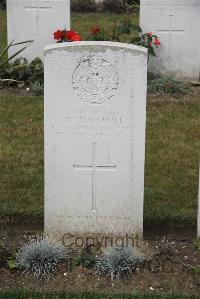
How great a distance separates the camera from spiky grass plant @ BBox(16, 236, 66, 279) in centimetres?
527

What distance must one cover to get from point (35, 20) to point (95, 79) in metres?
5.55

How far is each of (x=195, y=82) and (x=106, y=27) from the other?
4.85 metres

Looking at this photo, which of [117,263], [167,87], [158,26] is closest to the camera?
[117,263]

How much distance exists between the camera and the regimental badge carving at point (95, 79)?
5.51m

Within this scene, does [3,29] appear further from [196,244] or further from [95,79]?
[196,244]

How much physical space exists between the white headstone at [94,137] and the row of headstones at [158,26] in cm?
501

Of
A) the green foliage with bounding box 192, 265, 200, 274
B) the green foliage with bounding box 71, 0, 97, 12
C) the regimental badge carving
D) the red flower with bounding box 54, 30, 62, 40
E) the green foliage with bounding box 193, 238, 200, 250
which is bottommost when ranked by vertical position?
the green foliage with bounding box 192, 265, 200, 274

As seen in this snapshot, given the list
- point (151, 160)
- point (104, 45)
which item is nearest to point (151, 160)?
point (151, 160)

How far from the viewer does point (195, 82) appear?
35.2 feet

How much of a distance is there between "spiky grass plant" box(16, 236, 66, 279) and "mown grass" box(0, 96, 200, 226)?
0.91 meters

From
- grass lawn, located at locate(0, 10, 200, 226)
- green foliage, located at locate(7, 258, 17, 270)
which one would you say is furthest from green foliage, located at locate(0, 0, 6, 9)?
green foliage, located at locate(7, 258, 17, 270)

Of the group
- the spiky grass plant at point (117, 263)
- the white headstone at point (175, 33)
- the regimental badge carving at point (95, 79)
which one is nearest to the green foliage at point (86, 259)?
the spiky grass plant at point (117, 263)

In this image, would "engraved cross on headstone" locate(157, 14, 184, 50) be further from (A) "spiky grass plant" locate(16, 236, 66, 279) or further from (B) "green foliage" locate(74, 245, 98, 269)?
(A) "spiky grass plant" locate(16, 236, 66, 279)

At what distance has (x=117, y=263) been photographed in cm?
527
